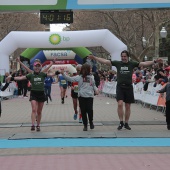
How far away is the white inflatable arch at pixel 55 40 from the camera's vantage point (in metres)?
28.0

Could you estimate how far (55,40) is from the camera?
94.9 feet

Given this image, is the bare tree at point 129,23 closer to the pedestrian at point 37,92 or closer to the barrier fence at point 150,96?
the barrier fence at point 150,96

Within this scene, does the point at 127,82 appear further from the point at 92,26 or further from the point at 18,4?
the point at 92,26

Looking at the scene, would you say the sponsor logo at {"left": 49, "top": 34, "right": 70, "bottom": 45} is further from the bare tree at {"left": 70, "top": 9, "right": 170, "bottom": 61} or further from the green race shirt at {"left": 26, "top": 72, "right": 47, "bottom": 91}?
the green race shirt at {"left": 26, "top": 72, "right": 47, "bottom": 91}

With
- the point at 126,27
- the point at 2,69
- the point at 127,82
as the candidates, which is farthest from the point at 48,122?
the point at 126,27

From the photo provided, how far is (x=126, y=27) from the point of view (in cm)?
4291

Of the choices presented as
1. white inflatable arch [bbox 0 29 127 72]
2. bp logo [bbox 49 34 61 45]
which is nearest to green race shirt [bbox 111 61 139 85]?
white inflatable arch [bbox 0 29 127 72]

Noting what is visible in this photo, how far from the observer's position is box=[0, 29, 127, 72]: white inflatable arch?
28.0 meters

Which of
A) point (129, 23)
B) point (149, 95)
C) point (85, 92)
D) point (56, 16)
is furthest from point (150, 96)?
point (129, 23)
